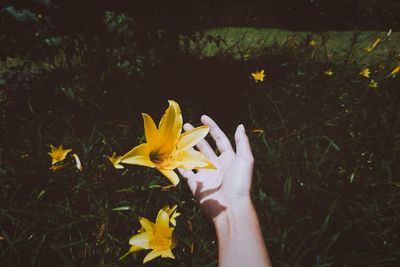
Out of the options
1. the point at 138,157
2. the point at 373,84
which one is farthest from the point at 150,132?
the point at 373,84

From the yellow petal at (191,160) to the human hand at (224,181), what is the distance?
273 millimetres

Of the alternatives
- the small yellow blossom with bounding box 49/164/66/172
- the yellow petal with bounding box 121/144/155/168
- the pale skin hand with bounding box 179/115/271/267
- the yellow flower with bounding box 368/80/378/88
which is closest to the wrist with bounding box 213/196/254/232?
the pale skin hand with bounding box 179/115/271/267

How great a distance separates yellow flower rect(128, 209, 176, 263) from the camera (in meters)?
1.15

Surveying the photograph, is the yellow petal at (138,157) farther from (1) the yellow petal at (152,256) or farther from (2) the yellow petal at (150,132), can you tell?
(1) the yellow petal at (152,256)

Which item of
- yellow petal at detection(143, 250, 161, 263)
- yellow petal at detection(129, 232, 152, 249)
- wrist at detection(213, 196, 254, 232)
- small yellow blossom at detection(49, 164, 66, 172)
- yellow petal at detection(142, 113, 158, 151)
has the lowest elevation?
yellow petal at detection(143, 250, 161, 263)

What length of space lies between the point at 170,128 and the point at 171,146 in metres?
0.07

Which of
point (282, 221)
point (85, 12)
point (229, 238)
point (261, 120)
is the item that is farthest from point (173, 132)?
point (85, 12)

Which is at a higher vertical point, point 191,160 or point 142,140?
point 191,160

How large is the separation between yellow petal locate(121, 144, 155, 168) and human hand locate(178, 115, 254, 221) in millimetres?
420

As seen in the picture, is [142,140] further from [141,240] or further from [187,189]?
[141,240]

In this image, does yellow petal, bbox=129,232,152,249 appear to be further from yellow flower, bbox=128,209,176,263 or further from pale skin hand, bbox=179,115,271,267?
pale skin hand, bbox=179,115,271,267

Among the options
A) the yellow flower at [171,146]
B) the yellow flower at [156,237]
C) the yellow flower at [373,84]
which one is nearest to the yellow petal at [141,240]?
the yellow flower at [156,237]

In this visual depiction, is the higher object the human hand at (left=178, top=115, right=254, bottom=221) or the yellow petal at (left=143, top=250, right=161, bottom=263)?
the human hand at (left=178, top=115, right=254, bottom=221)

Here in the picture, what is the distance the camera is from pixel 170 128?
1.05m
